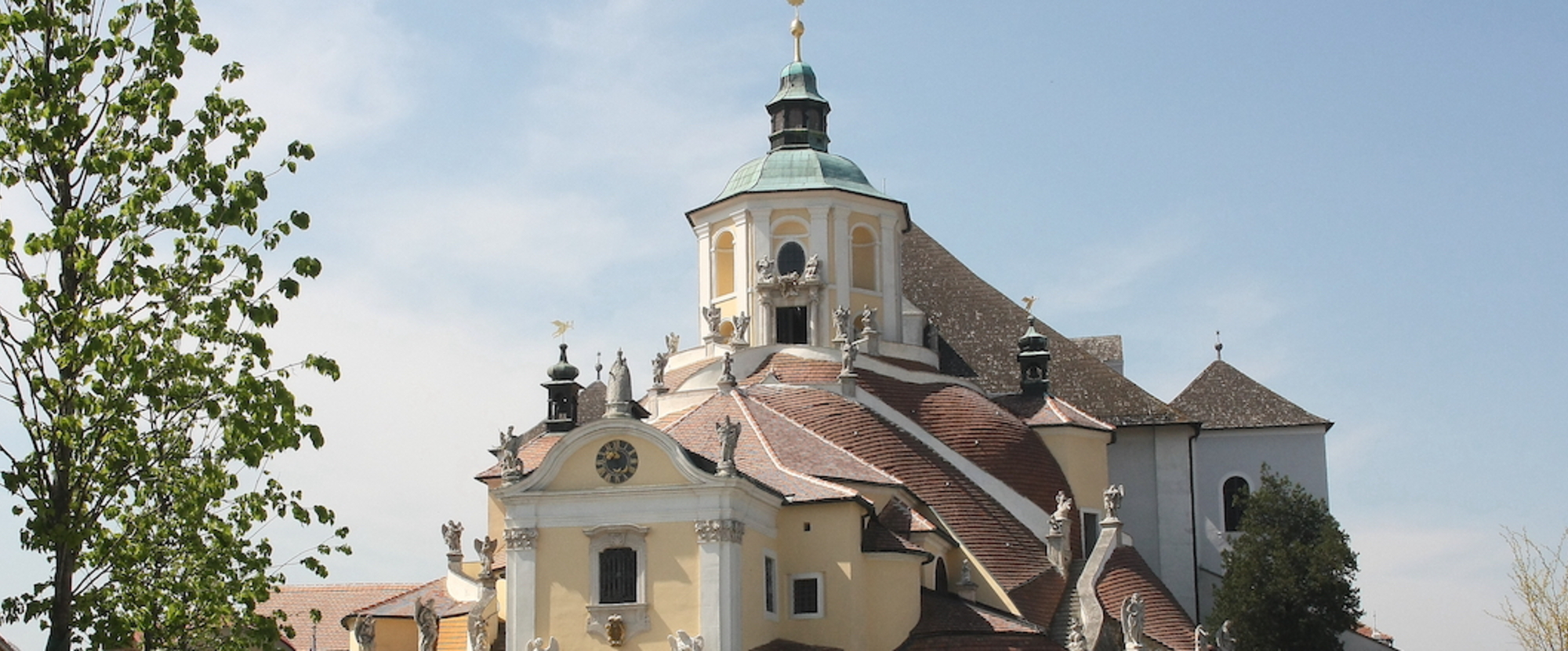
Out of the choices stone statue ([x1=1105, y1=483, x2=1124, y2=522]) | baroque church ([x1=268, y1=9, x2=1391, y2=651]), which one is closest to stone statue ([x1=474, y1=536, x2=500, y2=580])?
baroque church ([x1=268, y1=9, x2=1391, y2=651])

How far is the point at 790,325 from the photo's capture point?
153 feet

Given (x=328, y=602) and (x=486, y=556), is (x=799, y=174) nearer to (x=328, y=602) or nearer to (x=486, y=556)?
(x=486, y=556)

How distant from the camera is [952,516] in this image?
40312 millimetres

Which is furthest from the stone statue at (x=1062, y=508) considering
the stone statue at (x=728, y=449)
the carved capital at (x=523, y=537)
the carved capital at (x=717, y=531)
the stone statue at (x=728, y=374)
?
the carved capital at (x=523, y=537)

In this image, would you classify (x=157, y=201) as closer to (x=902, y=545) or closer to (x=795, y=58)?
(x=902, y=545)

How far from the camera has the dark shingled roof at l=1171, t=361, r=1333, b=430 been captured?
5159cm

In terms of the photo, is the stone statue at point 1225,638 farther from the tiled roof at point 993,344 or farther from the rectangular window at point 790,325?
the rectangular window at point 790,325

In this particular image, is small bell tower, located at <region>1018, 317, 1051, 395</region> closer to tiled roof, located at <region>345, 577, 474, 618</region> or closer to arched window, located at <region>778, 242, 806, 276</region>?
arched window, located at <region>778, 242, 806, 276</region>

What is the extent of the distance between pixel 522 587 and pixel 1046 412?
619 inches

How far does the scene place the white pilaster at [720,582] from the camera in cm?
3394

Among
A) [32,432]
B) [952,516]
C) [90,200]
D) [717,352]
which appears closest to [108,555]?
[32,432]

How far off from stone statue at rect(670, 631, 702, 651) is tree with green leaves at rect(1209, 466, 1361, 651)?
50.3 ft

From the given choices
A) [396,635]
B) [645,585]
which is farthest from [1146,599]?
[396,635]

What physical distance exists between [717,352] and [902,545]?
1032 centimetres
